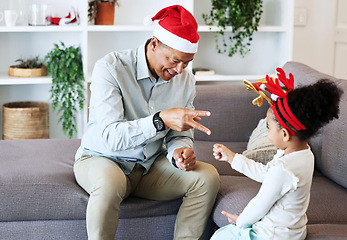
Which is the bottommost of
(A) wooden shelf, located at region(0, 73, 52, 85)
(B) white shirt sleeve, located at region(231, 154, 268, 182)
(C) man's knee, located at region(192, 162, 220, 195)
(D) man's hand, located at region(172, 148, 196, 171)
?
(C) man's knee, located at region(192, 162, 220, 195)

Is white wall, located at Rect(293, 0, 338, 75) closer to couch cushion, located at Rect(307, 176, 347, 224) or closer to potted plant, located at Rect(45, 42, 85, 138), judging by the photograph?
potted plant, located at Rect(45, 42, 85, 138)

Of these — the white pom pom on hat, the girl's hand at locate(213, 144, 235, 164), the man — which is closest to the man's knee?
the man

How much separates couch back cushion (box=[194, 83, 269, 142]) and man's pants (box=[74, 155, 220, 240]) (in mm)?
713

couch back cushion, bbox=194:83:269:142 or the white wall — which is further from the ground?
Result: the white wall

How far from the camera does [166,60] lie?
6.93ft

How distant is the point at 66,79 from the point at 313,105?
216cm

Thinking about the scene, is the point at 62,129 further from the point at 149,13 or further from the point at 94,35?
the point at 149,13

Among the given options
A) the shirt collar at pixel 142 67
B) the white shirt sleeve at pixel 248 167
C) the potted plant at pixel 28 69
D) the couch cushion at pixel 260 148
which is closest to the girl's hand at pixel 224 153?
the white shirt sleeve at pixel 248 167

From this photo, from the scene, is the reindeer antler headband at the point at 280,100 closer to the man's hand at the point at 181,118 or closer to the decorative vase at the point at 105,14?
the man's hand at the point at 181,118

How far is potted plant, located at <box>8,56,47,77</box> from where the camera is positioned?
358cm

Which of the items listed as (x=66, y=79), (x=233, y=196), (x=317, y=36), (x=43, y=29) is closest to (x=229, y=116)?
(x=233, y=196)

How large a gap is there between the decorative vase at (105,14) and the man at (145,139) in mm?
1426

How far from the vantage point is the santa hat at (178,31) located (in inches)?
82.4

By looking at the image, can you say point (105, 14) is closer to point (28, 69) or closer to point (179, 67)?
point (28, 69)
